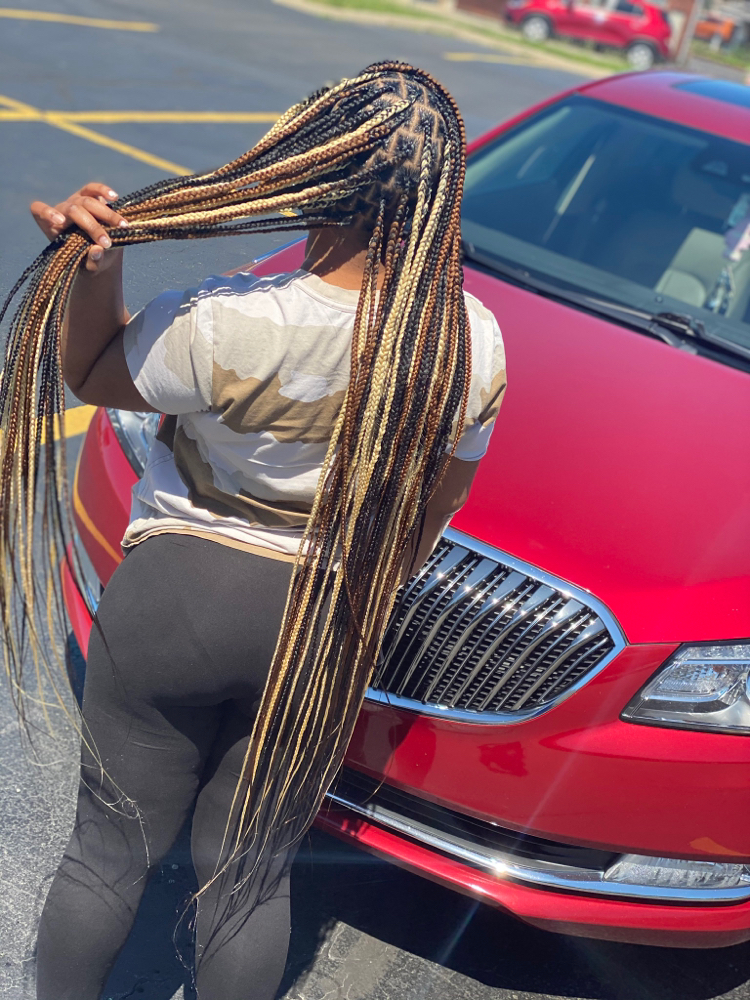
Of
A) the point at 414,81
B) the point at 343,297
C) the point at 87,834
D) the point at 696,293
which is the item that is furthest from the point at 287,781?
the point at 696,293

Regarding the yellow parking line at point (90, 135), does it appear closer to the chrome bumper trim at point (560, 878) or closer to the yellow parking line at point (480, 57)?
the chrome bumper trim at point (560, 878)

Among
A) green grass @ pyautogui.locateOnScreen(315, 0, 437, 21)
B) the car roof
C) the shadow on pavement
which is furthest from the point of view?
green grass @ pyautogui.locateOnScreen(315, 0, 437, 21)

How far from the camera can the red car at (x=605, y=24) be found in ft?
86.3

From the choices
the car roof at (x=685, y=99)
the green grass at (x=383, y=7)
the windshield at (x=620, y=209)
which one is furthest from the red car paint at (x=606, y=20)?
the windshield at (x=620, y=209)

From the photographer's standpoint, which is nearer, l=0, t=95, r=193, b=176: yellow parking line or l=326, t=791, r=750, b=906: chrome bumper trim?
l=326, t=791, r=750, b=906: chrome bumper trim

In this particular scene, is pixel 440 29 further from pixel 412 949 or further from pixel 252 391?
pixel 252 391

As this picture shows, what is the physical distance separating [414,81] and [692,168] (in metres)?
2.52

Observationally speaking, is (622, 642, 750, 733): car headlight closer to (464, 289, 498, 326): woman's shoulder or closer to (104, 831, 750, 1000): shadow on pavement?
(104, 831, 750, 1000): shadow on pavement

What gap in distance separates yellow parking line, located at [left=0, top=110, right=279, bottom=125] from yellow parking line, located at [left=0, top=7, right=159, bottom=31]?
464 centimetres

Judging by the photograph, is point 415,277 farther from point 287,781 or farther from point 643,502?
point 643,502

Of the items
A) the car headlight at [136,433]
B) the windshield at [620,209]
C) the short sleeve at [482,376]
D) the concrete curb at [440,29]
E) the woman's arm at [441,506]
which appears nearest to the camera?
the short sleeve at [482,376]

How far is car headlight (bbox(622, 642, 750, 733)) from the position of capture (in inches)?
85.0

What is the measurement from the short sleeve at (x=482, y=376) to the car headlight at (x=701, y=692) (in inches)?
29.9

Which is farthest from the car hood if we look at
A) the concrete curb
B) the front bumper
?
the concrete curb
